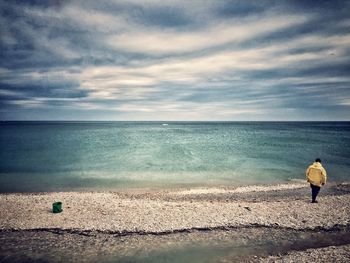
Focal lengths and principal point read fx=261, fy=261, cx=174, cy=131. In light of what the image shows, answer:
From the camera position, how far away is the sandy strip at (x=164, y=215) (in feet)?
43.8

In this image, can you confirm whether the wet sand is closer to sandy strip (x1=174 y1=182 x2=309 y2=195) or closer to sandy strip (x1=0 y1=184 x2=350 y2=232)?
sandy strip (x1=0 y1=184 x2=350 y2=232)

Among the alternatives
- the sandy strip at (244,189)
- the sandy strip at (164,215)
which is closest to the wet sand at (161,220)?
the sandy strip at (164,215)

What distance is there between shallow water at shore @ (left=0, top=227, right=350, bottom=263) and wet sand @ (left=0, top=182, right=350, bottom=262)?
81 mm

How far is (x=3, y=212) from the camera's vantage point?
51.8 feet

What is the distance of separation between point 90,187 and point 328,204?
1963cm

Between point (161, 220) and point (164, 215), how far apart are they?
0.75 metres

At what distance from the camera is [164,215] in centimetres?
1475

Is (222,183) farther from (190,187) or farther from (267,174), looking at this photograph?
(267,174)

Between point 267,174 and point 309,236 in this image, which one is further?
point 267,174

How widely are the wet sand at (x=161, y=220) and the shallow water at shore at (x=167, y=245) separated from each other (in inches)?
3.2

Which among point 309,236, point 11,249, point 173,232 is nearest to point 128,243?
point 173,232

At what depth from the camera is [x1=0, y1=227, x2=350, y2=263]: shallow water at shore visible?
10781mm

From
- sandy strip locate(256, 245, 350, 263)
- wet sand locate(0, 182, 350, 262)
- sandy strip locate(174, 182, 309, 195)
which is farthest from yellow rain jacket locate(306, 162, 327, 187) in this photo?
sandy strip locate(174, 182, 309, 195)

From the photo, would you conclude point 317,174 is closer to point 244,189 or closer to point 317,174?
point 317,174
